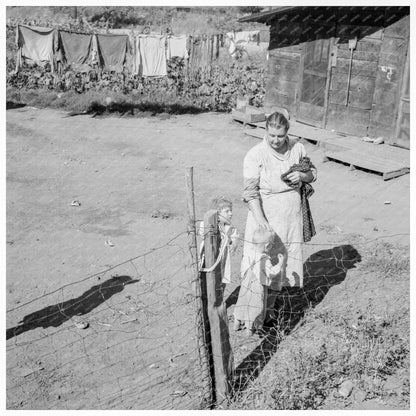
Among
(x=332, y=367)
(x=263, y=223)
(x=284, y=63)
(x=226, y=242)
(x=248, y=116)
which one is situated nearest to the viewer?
(x=332, y=367)

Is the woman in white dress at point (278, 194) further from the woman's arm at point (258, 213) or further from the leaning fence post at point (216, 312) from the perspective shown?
the leaning fence post at point (216, 312)

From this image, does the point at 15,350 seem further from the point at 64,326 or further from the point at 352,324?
the point at 352,324

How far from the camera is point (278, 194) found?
4871 mm

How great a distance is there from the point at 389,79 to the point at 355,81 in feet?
3.11

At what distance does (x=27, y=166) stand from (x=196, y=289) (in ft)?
25.9

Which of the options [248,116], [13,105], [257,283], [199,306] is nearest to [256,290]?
[257,283]

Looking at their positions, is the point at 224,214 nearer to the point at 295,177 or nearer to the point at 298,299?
the point at 295,177

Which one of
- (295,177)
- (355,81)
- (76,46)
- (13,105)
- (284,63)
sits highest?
(76,46)

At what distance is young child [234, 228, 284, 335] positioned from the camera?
4.86m

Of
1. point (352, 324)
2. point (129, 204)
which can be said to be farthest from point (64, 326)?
point (129, 204)

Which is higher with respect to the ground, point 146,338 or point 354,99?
point 354,99

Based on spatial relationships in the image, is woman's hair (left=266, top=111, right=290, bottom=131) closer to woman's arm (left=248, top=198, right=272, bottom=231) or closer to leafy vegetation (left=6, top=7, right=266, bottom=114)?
woman's arm (left=248, top=198, right=272, bottom=231)

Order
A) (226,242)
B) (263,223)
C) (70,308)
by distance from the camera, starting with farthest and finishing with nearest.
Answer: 1. (70,308)
2. (226,242)
3. (263,223)

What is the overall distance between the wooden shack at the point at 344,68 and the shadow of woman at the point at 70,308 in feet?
25.4
